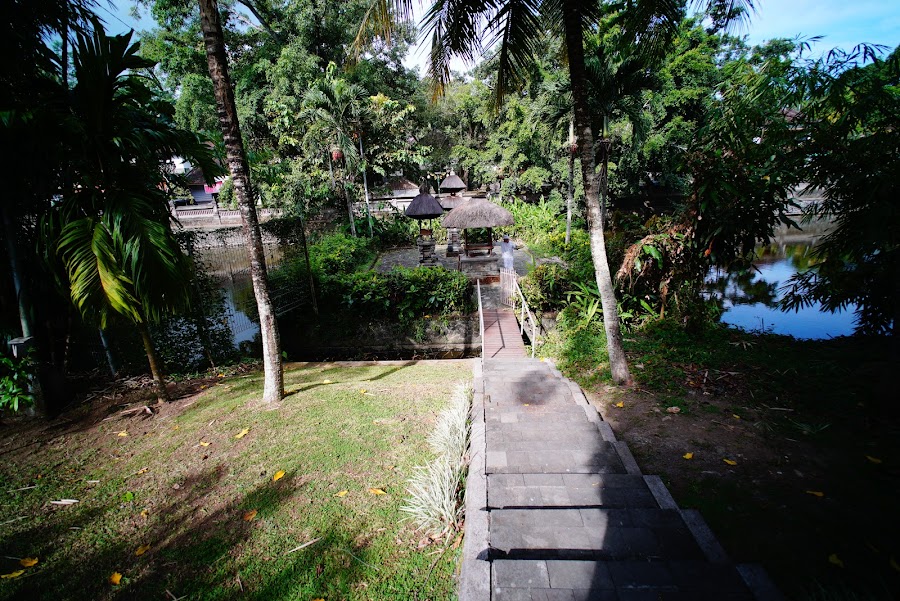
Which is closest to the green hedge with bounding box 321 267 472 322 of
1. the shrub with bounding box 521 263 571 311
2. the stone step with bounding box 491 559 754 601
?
the shrub with bounding box 521 263 571 311

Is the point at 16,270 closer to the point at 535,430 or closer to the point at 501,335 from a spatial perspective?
the point at 535,430

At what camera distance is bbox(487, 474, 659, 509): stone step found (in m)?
2.81

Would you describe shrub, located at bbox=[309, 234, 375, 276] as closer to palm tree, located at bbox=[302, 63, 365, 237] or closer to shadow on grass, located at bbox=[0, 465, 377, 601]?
palm tree, located at bbox=[302, 63, 365, 237]

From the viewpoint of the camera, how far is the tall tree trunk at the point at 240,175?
4.00 metres

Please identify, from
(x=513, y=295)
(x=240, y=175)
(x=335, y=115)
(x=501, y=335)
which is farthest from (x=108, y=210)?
(x=335, y=115)

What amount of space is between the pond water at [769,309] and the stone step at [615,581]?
697cm

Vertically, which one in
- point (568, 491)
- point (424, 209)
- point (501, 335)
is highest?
point (424, 209)

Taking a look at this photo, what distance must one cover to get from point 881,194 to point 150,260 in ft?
27.1

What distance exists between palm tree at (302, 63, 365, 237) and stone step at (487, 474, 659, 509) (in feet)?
52.8

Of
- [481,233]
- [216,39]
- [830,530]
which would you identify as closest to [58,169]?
[216,39]

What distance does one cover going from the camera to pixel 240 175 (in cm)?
436

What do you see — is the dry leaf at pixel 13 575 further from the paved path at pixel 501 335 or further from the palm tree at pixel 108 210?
the paved path at pixel 501 335

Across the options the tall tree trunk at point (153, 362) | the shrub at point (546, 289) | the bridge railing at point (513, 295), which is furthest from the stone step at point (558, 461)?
the shrub at point (546, 289)

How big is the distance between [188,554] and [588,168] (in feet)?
17.7
